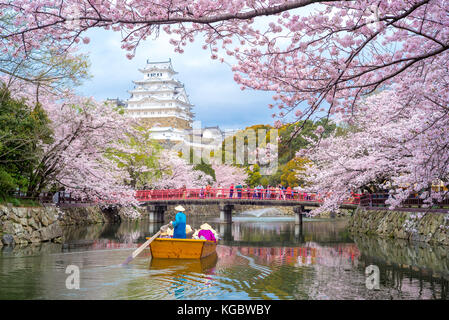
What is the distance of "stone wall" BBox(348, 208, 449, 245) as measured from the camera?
15492mm

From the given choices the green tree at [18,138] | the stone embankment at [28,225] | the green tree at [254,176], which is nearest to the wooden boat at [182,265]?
the green tree at [18,138]

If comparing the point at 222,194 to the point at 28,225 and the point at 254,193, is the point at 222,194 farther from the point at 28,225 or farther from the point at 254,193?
the point at 28,225

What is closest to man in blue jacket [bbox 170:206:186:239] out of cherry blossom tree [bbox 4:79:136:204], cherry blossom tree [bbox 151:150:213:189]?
cherry blossom tree [bbox 4:79:136:204]

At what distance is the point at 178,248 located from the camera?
1075 cm

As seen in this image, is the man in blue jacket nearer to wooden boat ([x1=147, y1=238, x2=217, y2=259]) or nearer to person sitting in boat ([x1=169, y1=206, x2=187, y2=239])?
person sitting in boat ([x1=169, y1=206, x2=187, y2=239])

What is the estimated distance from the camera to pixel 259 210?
4756cm

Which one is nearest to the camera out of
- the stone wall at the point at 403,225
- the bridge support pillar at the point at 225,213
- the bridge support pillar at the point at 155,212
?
the stone wall at the point at 403,225

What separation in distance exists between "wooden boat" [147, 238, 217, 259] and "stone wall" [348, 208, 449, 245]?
6533 millimetres

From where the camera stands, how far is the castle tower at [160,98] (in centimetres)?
6706

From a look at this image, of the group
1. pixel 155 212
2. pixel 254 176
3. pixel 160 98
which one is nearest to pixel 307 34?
pixel 155 212

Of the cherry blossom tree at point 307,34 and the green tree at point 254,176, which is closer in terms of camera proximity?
the cherry blossom tree at point 307,34

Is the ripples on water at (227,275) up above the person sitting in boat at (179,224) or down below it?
below

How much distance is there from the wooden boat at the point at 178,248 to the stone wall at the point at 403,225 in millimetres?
6533

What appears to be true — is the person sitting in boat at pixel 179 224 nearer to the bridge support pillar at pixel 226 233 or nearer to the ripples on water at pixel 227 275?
the ripples on water at pixel 227 275
